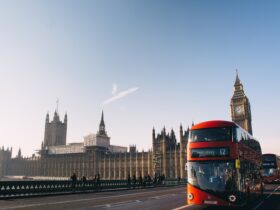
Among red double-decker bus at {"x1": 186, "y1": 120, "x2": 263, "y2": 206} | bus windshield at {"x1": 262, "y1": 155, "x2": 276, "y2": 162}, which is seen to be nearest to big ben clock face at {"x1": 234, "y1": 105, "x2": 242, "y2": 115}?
bus windshield at {"x1": 262, "y1": 155, "x2": 276, "y2": 162}

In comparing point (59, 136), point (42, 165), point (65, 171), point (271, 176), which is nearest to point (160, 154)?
point (65, 171)

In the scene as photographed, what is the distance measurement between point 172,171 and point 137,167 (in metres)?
16.6

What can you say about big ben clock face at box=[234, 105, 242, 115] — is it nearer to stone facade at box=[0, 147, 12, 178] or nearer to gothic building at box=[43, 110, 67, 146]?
gothic building at box=[43, 110, 67, 146]

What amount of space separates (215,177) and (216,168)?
1.27 ft

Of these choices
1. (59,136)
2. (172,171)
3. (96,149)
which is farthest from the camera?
(59,136)

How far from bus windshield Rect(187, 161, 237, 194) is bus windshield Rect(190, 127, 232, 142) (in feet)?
3.72

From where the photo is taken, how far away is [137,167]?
353 feet

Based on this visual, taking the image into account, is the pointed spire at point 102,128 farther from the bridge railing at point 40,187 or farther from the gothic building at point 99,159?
the bridge railing at point 40,187

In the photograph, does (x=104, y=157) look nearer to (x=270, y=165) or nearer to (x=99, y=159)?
(x=99, y=159)

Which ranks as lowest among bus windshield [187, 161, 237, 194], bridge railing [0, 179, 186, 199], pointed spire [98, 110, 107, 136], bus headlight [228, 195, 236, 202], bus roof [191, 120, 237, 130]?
bridge railing [0, 179, 186, 199]

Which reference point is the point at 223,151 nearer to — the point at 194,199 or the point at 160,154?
the point at 194,199

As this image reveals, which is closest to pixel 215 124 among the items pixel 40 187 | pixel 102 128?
pixel 40 187

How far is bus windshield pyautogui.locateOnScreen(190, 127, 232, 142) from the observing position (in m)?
12.4

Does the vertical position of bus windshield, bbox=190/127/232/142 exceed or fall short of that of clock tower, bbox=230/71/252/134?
it falls short
